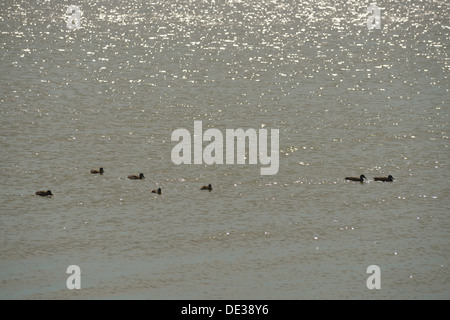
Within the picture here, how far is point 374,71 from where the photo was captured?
73188mm

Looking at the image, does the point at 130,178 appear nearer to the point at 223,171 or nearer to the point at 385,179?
the point at 223,171

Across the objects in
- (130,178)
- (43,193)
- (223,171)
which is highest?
(223,171)

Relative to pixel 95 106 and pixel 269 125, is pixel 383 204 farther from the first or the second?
pixel 95 106

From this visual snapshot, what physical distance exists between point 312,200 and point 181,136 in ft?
38.1

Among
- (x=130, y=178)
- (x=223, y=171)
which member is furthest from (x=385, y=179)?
(x=130, y=178)

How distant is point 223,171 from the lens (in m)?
47.8

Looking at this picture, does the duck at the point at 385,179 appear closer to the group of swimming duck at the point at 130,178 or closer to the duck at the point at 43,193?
the group of swimming duck at the point at 130,178

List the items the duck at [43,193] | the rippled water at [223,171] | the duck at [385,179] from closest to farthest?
the rippled water at [223,171] → the duck at [43,193] → the duck at [385,179]

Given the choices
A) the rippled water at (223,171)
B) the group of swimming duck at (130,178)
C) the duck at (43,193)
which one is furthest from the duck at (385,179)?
the duck at (43,193)

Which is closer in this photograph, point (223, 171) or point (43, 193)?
point (43, 193)

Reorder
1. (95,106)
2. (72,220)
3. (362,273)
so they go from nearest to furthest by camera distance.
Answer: (362,273)
(72,220)
(95,106)

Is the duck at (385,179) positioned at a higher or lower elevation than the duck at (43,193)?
higher

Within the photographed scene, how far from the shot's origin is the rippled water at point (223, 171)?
36.8 metres
